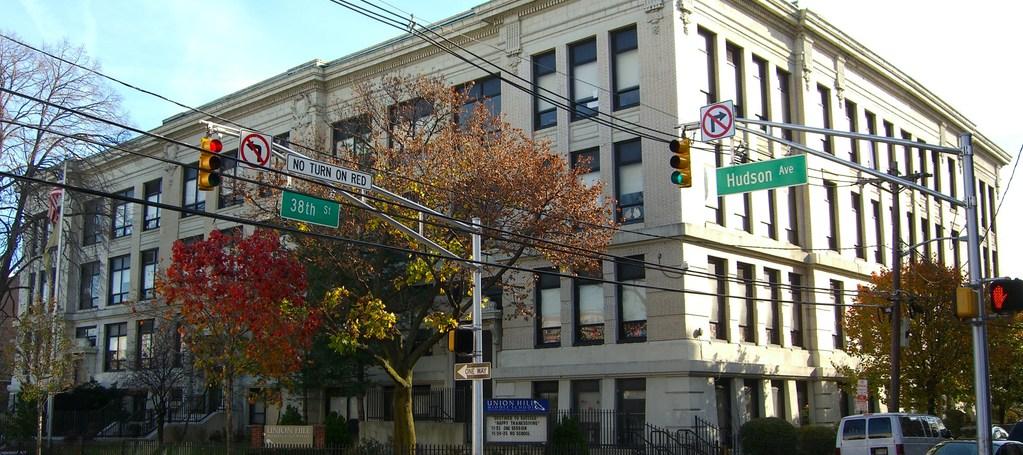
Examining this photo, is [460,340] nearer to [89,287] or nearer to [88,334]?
[88,334]

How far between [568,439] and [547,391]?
5.46m

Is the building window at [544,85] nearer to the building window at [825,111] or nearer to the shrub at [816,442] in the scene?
the building window at [825,111]

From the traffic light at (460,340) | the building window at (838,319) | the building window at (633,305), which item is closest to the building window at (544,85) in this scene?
the building window at (633,305)

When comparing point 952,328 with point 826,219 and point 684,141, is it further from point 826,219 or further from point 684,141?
point 684,141

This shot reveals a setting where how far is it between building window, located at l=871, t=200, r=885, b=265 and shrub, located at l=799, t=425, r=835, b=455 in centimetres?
1358

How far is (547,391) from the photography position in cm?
3503

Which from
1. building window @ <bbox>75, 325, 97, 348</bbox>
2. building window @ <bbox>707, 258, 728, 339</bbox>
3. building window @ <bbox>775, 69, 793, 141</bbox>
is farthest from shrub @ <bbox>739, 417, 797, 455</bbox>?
building window @ <bbox>75, 325, 97, 348</bbox>

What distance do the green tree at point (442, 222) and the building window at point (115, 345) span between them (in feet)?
88.7

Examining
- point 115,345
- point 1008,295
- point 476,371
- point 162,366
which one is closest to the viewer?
point 1008,295

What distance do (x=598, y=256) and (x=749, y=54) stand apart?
12.2 metres

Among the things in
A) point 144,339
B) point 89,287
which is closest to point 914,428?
point 144,339

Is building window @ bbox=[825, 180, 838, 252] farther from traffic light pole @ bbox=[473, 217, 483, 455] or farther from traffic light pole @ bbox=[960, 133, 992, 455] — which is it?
traffic light pole @ bbox=[960, 133, 992, 455]

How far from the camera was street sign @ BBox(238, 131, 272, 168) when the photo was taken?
1778cm

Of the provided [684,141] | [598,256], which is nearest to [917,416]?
[598,256]
